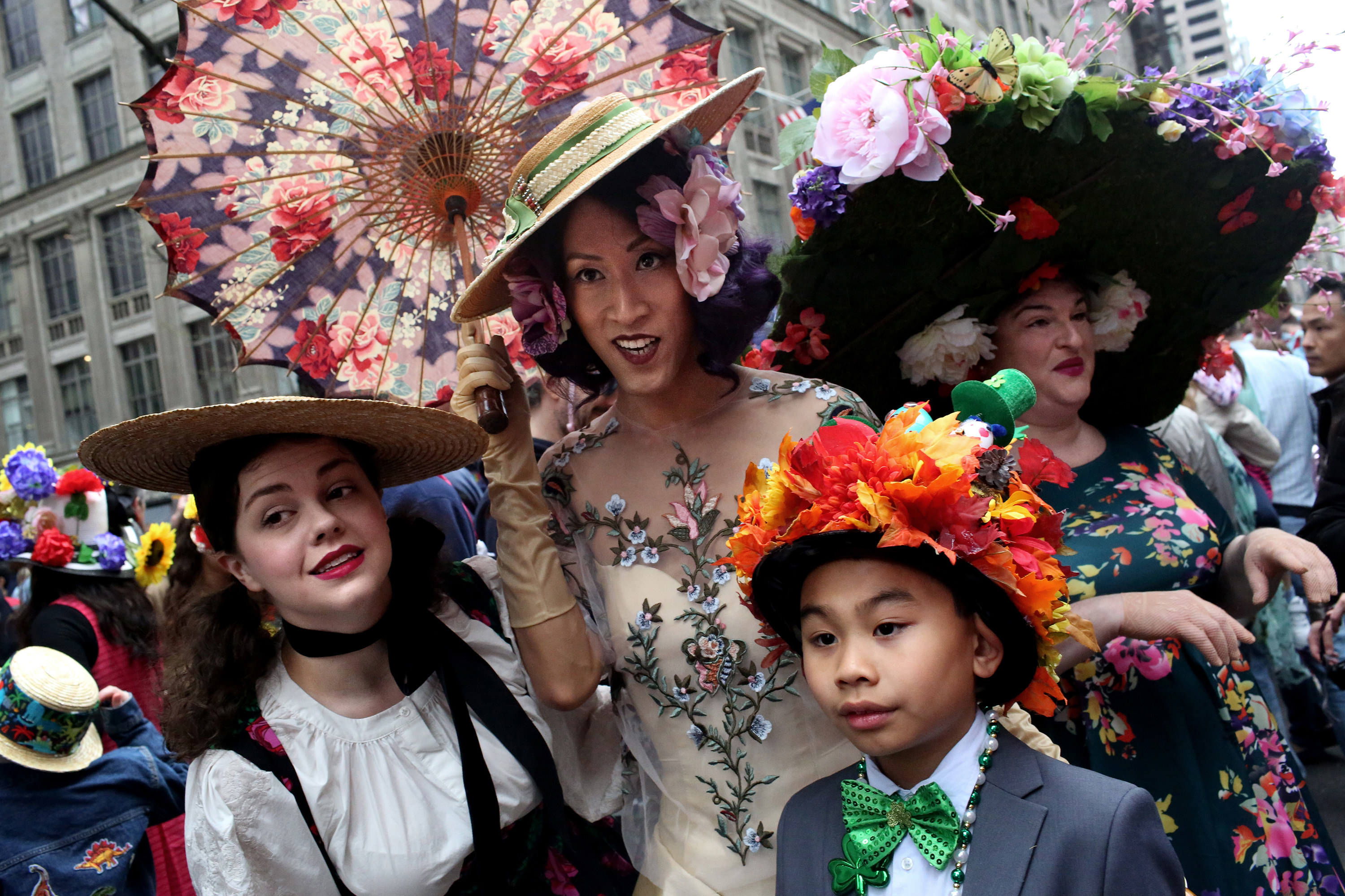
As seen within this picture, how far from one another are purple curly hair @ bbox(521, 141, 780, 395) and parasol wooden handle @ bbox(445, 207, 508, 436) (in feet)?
0.51

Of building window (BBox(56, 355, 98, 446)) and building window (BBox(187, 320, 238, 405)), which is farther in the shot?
building window (BBox(56, 355, 98, 446))

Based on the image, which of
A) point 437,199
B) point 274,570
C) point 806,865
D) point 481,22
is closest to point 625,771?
point 806,865

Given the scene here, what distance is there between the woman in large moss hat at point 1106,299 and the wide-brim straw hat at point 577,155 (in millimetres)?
261

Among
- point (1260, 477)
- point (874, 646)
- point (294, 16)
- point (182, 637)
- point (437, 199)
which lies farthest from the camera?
point (1260, 477)

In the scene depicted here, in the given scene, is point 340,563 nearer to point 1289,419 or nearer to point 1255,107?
point 1255,107

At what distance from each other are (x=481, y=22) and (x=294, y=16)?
39 cm

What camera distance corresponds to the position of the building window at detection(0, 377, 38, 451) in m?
22.7

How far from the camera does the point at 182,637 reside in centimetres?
202

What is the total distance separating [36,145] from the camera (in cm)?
2236

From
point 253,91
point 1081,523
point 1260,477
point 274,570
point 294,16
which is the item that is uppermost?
point 294,16

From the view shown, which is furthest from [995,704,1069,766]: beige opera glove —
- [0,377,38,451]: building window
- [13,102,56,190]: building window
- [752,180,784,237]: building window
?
[0,377,38,451]: building window

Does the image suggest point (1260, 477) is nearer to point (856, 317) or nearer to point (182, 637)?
point (856, 317)

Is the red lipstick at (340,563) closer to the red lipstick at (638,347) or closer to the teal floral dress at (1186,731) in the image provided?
the red lipstick at (638,347)

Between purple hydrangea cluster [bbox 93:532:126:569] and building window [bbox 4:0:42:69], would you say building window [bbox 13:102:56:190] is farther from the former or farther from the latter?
purple hydrangea cluster [bbox 93:532:126:569]
